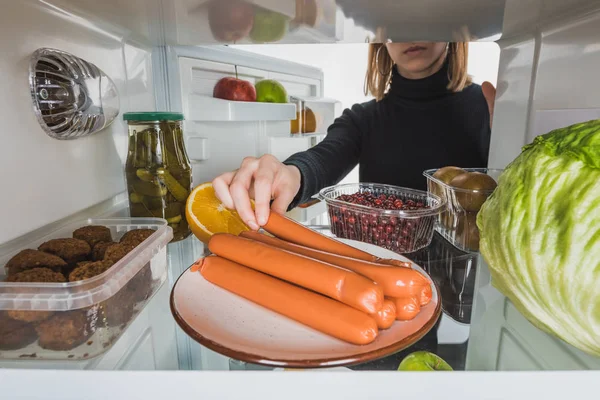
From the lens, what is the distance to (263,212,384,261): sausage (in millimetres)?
543

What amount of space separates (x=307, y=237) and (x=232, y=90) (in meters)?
0.65

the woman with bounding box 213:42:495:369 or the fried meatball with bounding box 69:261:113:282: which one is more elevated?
the woman with bounding box 213:42:495:369

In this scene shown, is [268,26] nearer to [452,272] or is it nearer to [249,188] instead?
[249,188]

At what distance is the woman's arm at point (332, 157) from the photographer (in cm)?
105

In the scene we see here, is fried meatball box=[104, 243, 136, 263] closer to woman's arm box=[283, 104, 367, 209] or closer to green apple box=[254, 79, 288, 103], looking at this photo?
woman's arm box=[283, 104, 367, 209]

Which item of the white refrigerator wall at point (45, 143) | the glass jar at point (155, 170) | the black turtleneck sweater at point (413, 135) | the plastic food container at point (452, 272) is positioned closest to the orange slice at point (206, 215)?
the glass jar at point (155, 170)

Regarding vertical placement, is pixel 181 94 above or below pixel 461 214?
above

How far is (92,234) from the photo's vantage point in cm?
54

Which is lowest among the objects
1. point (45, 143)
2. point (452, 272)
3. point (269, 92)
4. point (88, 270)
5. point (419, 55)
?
point (452, 272)

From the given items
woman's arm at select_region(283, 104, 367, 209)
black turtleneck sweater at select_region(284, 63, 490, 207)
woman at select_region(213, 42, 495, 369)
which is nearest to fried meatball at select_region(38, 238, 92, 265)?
woman's arm at select_region(283, 104, 367, 209)

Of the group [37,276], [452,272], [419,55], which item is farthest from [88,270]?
[419,55]

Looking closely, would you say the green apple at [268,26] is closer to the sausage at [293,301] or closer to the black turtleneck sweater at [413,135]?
the sausage at [293,301]

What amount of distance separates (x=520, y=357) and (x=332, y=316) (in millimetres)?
192

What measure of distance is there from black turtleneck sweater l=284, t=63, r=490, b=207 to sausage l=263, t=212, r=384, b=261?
640mm
